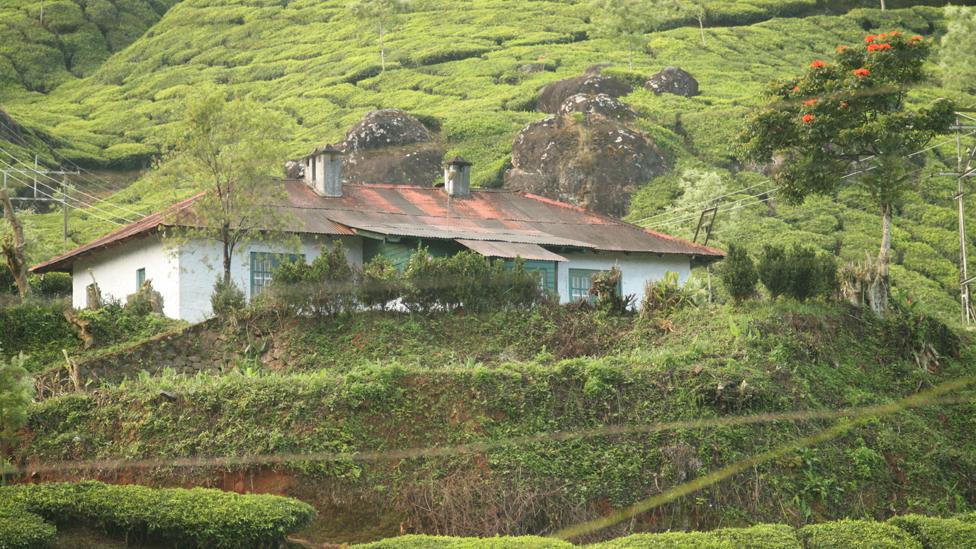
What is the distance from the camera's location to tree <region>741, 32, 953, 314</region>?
95.7ft

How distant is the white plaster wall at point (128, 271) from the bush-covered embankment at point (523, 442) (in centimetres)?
834

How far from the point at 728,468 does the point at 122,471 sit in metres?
10.2

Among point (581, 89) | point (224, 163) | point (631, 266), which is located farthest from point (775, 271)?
point (581, 89)

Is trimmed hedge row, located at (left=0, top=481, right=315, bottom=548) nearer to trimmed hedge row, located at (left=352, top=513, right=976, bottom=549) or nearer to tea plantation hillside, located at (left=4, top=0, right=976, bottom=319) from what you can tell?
trimmed hedge row, located at (left=352, top=513, right=976, bottom=549)

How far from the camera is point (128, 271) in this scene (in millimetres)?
35875

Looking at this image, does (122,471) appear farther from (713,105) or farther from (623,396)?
(713,105)

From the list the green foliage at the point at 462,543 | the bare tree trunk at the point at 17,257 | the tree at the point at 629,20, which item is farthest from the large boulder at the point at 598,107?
the green foliage at the point at 462,543

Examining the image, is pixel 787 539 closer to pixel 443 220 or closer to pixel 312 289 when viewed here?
pixel 312 289

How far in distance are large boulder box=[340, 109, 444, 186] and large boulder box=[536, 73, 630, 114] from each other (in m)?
12.3

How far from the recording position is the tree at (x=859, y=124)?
2916 cm

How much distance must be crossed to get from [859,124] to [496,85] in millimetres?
63356

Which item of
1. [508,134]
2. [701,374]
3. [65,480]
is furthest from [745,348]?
[508,134]

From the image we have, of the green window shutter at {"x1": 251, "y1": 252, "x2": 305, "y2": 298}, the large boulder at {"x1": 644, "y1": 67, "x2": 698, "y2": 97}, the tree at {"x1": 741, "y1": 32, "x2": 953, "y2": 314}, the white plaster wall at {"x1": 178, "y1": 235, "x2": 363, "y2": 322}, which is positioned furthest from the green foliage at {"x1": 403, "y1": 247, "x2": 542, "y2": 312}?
the large boulder at {"x1": 644, "y1": 67, "x2": 698, "y2": 97}

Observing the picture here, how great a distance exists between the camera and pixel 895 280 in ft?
176
